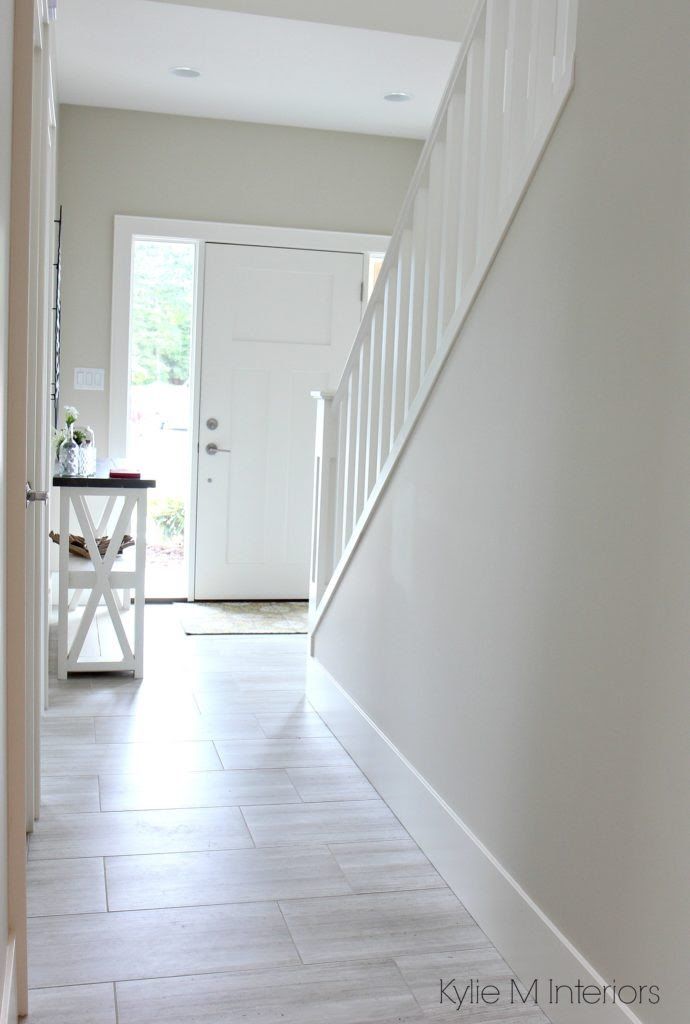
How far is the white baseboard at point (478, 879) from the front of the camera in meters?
1.78

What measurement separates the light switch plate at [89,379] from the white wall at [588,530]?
11.3 feet

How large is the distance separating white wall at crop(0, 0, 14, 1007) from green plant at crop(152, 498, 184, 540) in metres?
4.23

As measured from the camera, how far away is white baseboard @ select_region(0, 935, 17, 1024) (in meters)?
1.58

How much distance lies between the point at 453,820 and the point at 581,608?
2.68 feet

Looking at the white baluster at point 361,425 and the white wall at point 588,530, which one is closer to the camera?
the white wall at point 588,530

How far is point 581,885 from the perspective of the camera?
176cm

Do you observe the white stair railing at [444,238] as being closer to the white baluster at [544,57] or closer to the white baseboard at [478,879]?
the white baluster at [544,57]

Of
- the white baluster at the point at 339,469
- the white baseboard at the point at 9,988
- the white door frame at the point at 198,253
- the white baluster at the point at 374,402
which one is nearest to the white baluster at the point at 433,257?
the white baluster at the point at 374,402

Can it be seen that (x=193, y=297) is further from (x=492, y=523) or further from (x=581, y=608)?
(x=581, y=608)

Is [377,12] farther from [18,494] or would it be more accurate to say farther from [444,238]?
[18,494]

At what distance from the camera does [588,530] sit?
5.87ft

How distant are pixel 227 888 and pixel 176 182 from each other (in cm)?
430

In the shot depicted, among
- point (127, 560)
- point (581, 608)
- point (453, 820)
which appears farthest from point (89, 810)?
point (127, 560)

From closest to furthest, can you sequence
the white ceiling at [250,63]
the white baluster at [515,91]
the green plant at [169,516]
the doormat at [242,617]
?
the white baluster at [515,91]
the white ceiling at [250,63]
the doormat at [242,617]
the green plant at [169,516]
